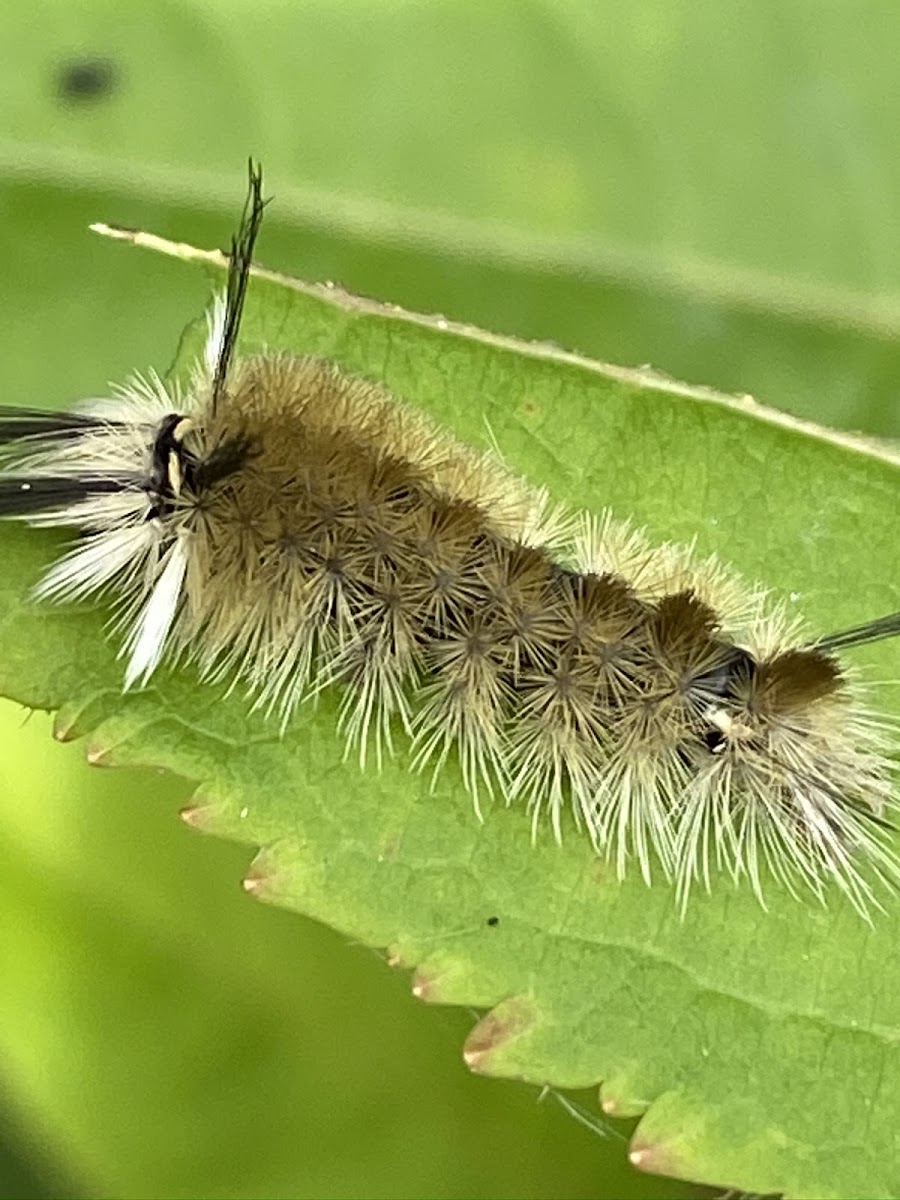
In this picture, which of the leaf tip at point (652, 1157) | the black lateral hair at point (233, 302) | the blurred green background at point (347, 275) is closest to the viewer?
the leaf tip at point (652, 1157)

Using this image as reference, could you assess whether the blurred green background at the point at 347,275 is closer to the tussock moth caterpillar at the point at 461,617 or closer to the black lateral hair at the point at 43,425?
the black lateral hair at the point at 43,425

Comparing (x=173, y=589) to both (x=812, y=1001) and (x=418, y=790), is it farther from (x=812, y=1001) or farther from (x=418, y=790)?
(x=812, y=1001)

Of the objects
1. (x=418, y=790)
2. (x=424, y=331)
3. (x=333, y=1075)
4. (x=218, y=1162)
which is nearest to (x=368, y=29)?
(x=424, y=331)

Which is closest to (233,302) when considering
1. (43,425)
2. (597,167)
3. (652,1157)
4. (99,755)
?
(43,425)

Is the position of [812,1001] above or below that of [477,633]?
below

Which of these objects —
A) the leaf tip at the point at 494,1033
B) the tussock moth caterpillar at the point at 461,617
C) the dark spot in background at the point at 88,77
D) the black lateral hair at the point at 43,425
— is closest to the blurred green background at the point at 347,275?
the dark spot in background at the point at 88,77

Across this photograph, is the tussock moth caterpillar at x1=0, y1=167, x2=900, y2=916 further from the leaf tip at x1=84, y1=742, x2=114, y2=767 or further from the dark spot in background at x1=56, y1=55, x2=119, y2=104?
the dark spot in background at x1=56, y1=55, x2=119, y2=104
